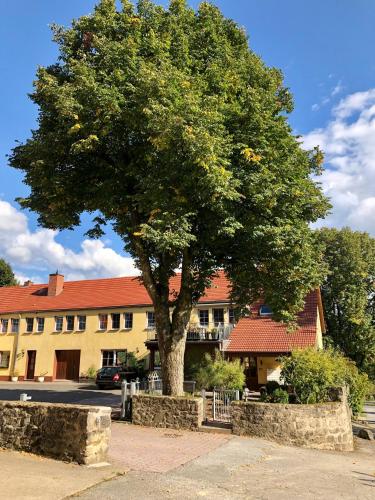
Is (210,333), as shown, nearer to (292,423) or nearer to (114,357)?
(114,357)

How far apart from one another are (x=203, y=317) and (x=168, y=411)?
1966cm

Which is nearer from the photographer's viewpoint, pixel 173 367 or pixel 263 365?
pixel 173 367

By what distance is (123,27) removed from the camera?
15.6m

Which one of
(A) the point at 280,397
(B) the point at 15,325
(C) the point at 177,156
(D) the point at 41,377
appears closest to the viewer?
(C) the point at 177,156

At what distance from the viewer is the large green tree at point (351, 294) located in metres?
38.1

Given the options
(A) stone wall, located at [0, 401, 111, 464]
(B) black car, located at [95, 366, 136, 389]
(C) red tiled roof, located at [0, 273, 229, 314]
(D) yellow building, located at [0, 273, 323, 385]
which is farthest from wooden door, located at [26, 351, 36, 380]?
(A) stone wall, located at [0, 401, 111, 464]

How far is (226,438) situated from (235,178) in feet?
26.2

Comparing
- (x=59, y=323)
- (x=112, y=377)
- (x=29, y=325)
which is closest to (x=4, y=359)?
Answer: (x=29, y=325)

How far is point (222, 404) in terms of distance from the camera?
571 inches

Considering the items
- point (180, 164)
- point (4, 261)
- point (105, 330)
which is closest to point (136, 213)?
point (180, 164)

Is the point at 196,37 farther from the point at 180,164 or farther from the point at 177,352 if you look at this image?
the point at 177,352

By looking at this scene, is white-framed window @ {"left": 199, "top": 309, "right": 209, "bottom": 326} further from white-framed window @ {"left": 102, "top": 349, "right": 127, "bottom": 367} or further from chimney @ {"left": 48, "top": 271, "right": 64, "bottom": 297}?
chimney @ {"left": 48, "top": 271, "right": 64, "bottom": 297}

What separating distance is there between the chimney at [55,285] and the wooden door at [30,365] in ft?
18.8

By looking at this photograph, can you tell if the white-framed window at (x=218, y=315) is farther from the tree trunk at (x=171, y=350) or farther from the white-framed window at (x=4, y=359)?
the white-framed window at (x=4, y=359)
